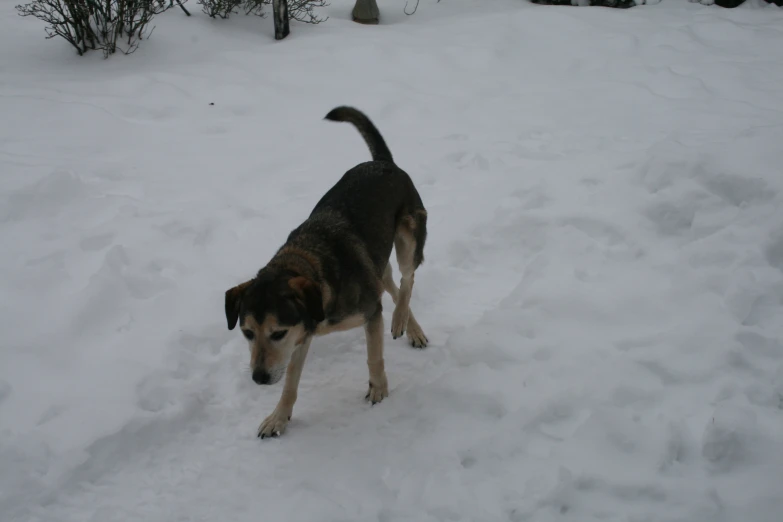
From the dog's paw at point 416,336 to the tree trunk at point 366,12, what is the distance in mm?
9188

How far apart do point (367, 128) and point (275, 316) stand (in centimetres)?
222

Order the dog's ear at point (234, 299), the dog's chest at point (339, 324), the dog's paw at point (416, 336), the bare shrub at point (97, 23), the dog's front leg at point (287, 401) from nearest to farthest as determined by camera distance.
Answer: the dog's ear at point (234, 299), the dog's chest at point (339, 324), the dog's front leg at point (287, 401), the dog's paw at point (416, 336), the bare shrub at point (97, 23)

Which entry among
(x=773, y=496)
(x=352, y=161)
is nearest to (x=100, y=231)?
(x=352, y=161)

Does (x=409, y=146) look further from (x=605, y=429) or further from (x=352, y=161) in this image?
(x=605, y=429)

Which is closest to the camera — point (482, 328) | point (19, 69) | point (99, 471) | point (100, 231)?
point (99, 471)

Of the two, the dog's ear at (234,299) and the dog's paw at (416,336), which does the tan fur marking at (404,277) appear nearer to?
the dog's paw at (416,336)

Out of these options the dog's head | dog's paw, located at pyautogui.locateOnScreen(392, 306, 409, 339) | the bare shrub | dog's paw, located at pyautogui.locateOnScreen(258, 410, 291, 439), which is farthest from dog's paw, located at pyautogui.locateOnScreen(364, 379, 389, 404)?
the bare shrub

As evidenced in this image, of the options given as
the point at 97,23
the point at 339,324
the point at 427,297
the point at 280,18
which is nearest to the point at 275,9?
the point at 280,18

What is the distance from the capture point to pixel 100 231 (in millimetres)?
5234

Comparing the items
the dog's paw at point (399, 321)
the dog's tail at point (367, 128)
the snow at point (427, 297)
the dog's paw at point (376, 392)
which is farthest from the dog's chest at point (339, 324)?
the dog's tail at point (367, 128)

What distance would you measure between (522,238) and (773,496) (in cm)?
308

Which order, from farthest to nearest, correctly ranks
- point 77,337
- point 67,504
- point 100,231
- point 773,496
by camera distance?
point 100,231, point 77,337, point 67,504, point 773,496

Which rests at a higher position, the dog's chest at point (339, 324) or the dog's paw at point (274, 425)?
the dog's chest at point (339, 324)

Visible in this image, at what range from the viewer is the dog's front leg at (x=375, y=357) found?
13.1ft
